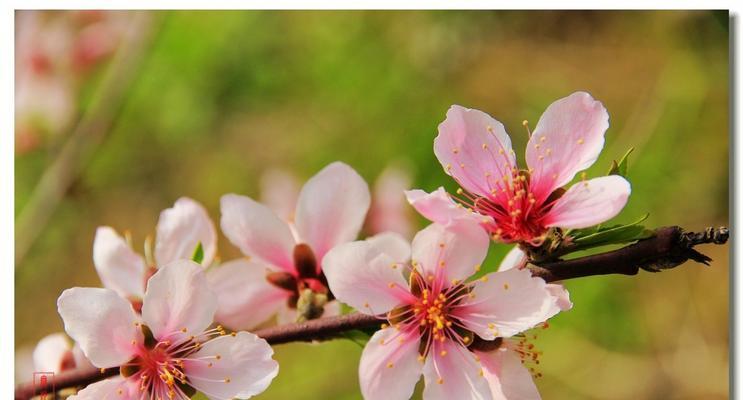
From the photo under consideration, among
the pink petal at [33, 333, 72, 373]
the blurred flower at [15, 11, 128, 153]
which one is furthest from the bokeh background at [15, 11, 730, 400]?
the pink petal at [33, 333, 72, 373]

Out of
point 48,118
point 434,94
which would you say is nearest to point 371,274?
point 434,94

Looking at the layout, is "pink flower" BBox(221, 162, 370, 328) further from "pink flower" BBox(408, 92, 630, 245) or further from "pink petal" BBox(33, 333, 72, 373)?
"pink petal" BBox(33, 333, 72, 373)

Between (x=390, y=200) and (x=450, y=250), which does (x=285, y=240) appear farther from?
(x=390, y=200)

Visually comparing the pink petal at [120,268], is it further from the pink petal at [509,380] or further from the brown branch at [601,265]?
the pink petal at [509,380]

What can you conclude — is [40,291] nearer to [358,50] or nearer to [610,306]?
[358,50]

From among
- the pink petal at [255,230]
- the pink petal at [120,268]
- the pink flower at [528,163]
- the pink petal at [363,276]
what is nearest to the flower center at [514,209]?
the pink flower at [528,163]

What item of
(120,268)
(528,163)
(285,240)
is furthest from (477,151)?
(120,268)
